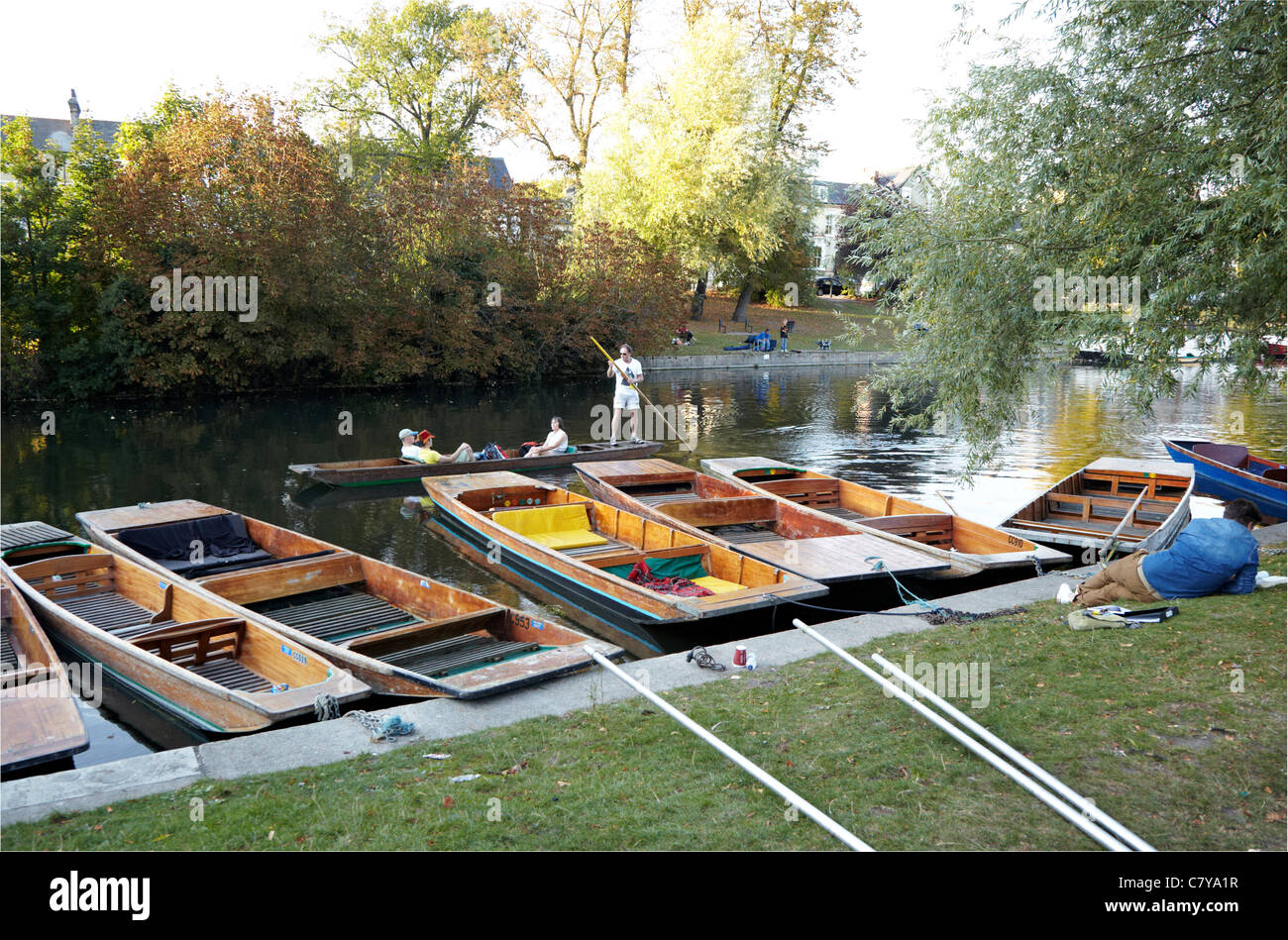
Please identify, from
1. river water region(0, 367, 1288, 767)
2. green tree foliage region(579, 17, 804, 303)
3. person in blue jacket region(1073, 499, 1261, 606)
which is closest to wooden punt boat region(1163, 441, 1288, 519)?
river water region(0, 367, 1288, 767)

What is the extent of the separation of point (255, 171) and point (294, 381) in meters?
7.12

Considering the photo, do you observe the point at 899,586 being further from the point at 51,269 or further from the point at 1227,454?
the point at 51,269

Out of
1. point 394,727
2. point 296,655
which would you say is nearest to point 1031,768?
point 394,727

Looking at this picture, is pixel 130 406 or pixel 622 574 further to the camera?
pixel 130 406

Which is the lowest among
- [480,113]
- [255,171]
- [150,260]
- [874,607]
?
[874,607]

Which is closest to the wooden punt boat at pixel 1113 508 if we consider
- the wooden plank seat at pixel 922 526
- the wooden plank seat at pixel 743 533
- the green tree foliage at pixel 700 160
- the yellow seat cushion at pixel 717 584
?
the wooden plank seat at pixel 922 526

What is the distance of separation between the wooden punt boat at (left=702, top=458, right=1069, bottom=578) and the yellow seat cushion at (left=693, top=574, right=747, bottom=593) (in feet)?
6.74

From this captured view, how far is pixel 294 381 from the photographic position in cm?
3122

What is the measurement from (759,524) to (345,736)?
24.0 feet

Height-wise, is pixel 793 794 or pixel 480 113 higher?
pixel 480 113

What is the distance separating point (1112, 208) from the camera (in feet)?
21.9

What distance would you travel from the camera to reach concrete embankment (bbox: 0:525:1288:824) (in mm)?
4926
